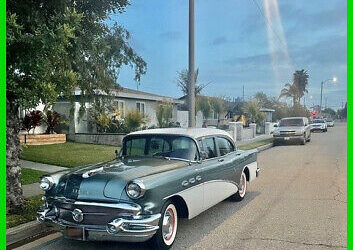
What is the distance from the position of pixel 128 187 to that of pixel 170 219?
898 mm

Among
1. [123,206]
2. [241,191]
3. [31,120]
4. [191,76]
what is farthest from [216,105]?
[123,206]

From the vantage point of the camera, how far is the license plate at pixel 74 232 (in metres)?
4.42

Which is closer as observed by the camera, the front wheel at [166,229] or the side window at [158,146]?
the front wheel at [166,229]

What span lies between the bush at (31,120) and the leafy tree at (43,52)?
1036cm

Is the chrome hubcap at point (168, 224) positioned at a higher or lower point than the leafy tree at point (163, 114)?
lower

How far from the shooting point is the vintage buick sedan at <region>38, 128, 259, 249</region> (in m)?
4.36

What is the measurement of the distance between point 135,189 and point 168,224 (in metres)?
0.81

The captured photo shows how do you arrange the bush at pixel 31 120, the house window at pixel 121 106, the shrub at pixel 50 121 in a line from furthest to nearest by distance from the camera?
1. the house window at pixel 121 106
2. the shrub at pixel 50 121
3. the bush at pixel 31 120

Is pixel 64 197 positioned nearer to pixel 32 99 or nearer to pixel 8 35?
pixel 32 99

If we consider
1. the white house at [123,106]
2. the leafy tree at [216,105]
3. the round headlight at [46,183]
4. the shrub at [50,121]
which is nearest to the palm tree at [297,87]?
the leafy tree at [216,105]

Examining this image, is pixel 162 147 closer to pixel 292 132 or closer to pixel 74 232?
pixel 74 232

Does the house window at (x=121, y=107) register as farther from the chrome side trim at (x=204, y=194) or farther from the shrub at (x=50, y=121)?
the chrome side trim at (x=204, y=194)

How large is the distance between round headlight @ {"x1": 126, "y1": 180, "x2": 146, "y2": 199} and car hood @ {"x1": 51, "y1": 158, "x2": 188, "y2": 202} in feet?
0.26

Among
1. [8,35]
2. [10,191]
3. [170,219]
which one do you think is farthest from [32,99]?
[170,219]
